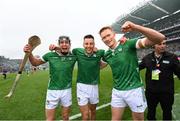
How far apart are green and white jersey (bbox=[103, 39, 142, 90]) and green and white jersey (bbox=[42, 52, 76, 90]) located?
4.63ft

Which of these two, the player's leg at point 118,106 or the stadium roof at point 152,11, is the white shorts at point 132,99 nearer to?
the player's leg at point 118,106

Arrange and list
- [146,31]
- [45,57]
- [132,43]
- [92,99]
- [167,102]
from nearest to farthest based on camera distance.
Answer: [146,31], [132,43], [167,102], [45,57], [92,99]

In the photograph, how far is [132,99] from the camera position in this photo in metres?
5.31

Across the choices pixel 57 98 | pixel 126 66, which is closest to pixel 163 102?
pixel 126 66

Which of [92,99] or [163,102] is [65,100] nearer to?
[92,99]

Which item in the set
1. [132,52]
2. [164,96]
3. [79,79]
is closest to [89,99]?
[79,79]

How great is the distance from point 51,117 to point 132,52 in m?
2.25

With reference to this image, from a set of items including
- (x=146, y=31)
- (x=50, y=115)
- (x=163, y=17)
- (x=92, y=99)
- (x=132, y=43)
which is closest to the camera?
(x=146, y=31)

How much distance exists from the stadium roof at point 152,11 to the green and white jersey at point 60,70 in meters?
62.2

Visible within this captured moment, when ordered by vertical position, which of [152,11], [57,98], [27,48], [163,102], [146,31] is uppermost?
[152,11]

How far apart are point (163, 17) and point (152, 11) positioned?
400cm

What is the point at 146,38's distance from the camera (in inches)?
181

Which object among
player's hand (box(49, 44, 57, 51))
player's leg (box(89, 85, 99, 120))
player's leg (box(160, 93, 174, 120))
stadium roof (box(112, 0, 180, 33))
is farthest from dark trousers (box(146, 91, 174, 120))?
stadium roof (box(112, 0, 180, 33))

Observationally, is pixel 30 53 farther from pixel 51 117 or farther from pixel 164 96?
pixel 164 96
